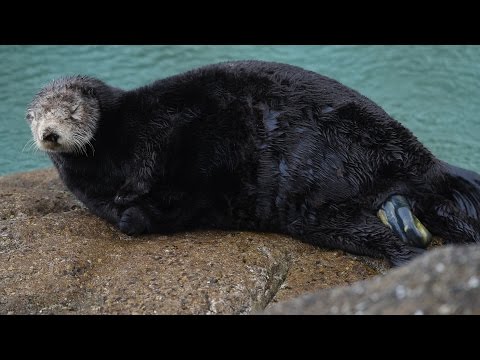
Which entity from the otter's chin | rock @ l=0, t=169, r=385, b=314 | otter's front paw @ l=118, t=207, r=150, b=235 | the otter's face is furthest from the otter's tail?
the otter's chin

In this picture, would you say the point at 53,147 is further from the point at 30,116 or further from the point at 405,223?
the point at 405,223

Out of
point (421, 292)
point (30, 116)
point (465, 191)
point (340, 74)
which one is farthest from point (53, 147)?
point (340, 74)

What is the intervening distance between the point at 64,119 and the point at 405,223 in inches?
98.8

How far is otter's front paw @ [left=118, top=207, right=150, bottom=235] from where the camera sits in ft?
16.5

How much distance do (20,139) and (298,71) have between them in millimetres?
5281

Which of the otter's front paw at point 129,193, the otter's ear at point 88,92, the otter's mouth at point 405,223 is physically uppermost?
the otter's ear at point 88,92

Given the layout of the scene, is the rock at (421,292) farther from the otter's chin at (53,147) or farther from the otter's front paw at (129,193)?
the otter's chin at (53,147)

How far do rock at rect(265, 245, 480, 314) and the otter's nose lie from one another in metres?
2.90

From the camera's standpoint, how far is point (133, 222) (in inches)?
198

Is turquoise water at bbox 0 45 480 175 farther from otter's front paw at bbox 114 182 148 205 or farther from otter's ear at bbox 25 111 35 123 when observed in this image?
otter's front paw at bbox 114 182 148 205

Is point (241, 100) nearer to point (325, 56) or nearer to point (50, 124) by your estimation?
point (50, 124)

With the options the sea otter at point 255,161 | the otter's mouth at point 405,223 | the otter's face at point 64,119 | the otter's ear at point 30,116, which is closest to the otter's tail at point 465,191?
the sea otter at point 255,161

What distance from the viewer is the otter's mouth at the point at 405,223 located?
4613 mm

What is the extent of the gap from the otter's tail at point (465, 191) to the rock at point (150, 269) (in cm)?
69
